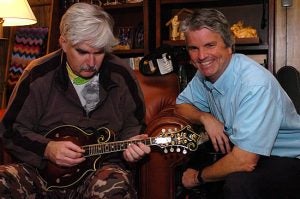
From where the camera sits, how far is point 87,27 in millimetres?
1489

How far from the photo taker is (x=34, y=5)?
3223mm

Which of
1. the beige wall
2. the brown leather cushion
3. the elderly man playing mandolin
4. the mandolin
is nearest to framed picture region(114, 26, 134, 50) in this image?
the brown leather cushion

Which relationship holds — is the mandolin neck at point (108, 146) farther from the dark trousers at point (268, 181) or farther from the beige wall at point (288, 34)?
the beige wall at point (288, 34)

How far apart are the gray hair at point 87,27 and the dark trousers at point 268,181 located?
72 cm

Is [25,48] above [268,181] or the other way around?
above

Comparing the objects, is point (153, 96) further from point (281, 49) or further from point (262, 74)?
point (281, 49)

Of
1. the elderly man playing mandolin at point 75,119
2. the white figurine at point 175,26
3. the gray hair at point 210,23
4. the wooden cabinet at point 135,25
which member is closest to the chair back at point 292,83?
the gray hair at point 210,23

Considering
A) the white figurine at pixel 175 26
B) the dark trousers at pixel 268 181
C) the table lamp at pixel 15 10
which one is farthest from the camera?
the white figurine at pixel 175 26

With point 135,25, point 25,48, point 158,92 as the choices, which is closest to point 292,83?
point 158,92

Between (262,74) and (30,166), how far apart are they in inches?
38.0

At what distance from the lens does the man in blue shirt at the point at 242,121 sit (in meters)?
1.29

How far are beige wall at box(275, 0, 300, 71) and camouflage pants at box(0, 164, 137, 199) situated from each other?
165 cm

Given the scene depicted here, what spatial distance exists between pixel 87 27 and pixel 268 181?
34.9 inches

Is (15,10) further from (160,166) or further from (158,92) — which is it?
(160,166)
